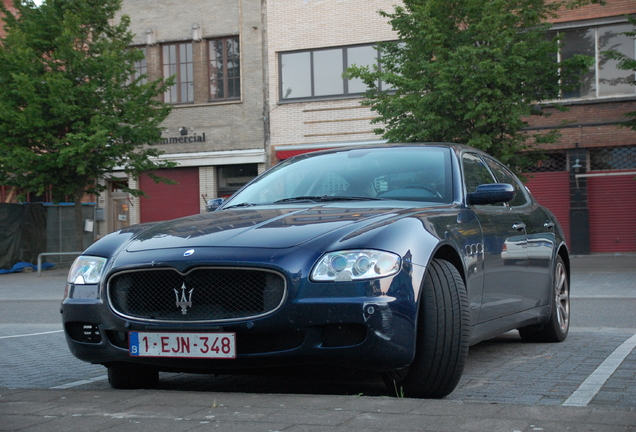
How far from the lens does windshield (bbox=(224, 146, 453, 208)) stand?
5426mm

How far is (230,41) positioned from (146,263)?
24925mm

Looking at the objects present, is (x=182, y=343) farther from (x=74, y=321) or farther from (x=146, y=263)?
(x=74, y=321)

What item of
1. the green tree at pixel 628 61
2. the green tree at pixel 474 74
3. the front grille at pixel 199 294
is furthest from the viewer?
the green tree at pixel 474 74

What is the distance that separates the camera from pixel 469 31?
1834 cm

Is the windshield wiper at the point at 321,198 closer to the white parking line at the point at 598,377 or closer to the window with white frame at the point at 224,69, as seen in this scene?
the white parking line at the point at 598,377

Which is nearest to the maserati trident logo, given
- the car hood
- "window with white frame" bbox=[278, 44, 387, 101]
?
Answer: the car hood

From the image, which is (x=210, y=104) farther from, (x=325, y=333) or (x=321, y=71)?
(x=325, y=333)

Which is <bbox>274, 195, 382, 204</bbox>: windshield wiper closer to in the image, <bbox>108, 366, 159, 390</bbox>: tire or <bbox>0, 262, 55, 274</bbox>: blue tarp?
<bbox>108, 366, 159, 390</bbox>: tire

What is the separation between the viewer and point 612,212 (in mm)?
23531

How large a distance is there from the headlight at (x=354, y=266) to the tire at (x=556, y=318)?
10.0 ft

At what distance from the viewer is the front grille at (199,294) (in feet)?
13.7

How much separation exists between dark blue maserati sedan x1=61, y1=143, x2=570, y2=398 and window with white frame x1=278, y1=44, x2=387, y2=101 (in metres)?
21.6

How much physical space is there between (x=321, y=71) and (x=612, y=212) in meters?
9.75

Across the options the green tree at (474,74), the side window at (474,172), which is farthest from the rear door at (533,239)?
the green tree at (474,74)
